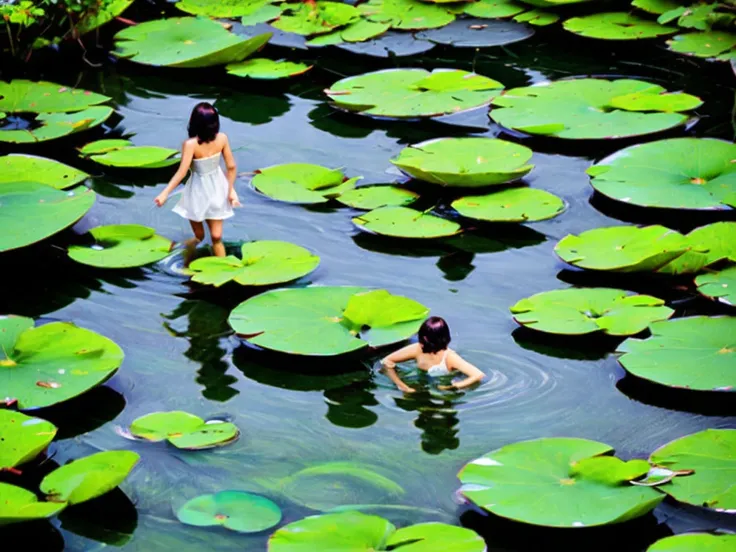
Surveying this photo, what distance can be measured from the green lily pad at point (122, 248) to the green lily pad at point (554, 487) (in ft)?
8.55

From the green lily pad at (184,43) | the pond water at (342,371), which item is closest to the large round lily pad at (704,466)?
the pond water at (342,371)

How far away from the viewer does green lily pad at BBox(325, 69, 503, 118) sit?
7.73 m

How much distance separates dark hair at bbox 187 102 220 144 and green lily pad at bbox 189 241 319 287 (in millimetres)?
675

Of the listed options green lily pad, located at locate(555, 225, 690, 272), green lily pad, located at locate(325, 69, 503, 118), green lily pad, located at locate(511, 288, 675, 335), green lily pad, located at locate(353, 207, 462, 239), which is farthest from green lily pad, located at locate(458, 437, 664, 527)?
green lily pad, located at locate(325, 69, 503, 118)

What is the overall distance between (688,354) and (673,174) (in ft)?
6.74

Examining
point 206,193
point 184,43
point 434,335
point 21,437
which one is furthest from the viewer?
point 184,43

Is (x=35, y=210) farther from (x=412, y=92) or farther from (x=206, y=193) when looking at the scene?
(x=412, y=92)

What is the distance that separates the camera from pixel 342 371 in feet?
16.7

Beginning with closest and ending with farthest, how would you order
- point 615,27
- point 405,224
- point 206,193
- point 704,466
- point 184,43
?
point 704,466
point 206,193
point 405,224
point 184,43
point 615,27

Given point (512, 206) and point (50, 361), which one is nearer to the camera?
point (50, 361)

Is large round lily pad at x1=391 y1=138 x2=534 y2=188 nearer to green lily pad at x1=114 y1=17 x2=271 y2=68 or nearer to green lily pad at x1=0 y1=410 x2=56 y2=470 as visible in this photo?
green lily pad at x1=114 y1=17 x2=271 y2=68

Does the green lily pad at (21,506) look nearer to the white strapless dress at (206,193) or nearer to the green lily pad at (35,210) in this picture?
the green lily pad at (35,210)

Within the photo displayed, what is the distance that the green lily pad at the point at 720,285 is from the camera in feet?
17.5

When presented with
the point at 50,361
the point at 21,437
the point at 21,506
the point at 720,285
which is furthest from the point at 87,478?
the point at 720,285
